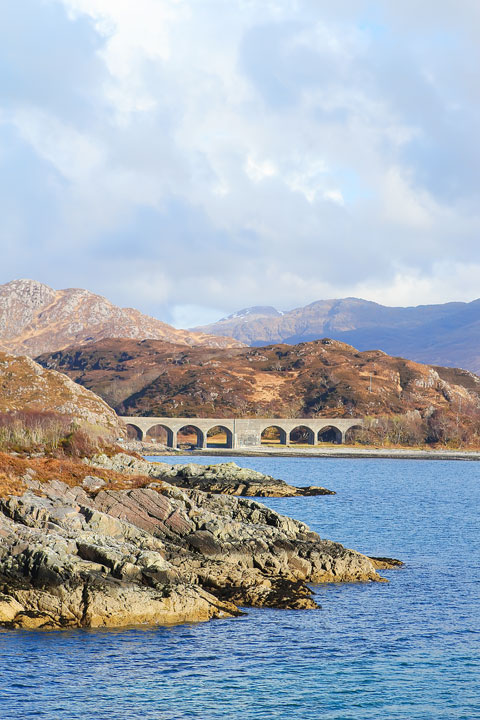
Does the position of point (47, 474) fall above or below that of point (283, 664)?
above

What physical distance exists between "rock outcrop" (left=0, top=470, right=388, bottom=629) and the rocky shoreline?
1.6 inches

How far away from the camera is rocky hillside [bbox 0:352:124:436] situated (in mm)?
143500

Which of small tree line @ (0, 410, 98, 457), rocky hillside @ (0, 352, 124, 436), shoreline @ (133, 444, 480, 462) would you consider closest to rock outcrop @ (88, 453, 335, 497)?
small tree line @ (0, 410, 98, 457)

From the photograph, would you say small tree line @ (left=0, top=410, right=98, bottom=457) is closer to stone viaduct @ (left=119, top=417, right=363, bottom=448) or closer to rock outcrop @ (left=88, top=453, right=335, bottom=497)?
rock outcrop @ (left=88, top=453, right=335, bottom=497)

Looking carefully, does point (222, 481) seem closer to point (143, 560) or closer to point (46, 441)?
point (46, 441)

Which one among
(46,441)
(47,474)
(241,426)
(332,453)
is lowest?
(332,453)

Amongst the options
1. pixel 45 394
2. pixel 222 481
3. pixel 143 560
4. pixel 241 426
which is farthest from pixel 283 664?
pixel 241 426

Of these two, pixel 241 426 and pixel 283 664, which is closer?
pixel 283 664

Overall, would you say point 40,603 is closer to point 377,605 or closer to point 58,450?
point 377,605

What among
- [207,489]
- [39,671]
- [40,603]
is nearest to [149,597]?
[40,603]

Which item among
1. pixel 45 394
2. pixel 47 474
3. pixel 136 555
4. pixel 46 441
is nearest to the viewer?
pixel 136 555

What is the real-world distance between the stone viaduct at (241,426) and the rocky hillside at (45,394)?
A: 959 centimetres

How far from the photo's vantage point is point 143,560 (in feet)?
91.5

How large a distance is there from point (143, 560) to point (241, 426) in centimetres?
14186
